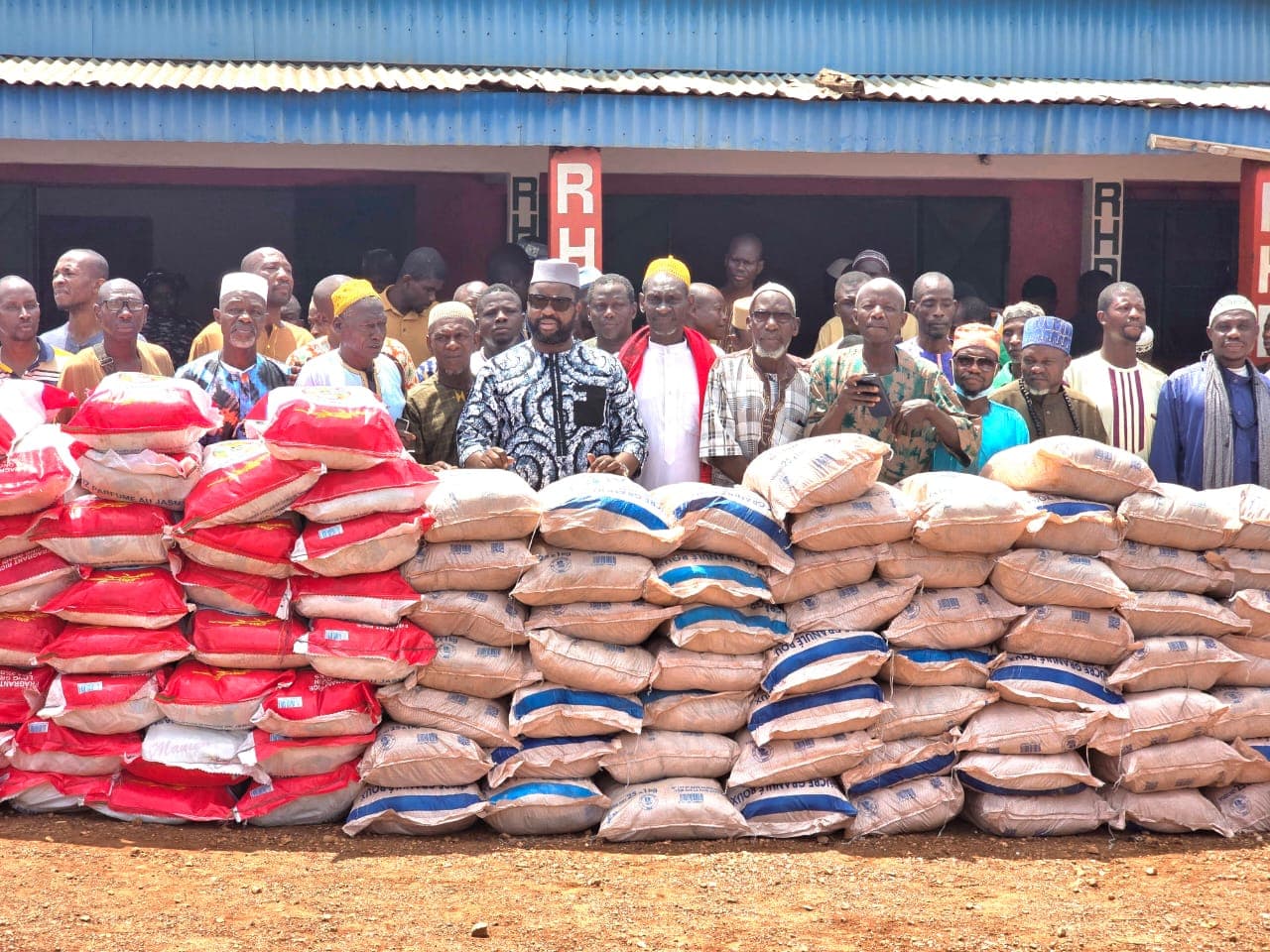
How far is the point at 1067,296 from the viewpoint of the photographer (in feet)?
39.0

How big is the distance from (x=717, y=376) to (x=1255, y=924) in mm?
2642

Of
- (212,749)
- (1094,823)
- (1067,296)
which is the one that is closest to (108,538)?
(212,749)

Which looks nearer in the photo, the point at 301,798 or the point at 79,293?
the point at 301,798

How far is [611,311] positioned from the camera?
623 cm

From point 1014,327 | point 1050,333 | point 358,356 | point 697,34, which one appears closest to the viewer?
point 358,356

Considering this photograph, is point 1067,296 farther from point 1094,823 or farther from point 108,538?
point 108,538

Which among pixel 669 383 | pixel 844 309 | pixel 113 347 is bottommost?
pixel 669 383

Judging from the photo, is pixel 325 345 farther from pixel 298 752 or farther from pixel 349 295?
pixel 298 752

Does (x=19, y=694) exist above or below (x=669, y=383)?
below

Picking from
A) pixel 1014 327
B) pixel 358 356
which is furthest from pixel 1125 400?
pixel 358 356

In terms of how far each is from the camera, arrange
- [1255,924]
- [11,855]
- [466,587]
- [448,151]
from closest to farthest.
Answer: [1255,924], [11,855], [466,587], [448,151]

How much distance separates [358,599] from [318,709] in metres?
0.37

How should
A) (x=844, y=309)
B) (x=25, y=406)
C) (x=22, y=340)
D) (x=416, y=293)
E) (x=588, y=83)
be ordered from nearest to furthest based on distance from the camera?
1. (x=25, y=406)
2. (x=22, y=340)
3. (x=844, y=309)
4. (x=416, y=293)
5. (x=588, y=83)

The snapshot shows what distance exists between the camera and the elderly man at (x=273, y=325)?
7152 millimetres
